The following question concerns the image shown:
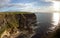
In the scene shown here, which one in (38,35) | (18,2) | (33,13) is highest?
(18,2)

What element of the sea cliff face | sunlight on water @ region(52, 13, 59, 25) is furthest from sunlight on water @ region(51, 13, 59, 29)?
the sea cliff face

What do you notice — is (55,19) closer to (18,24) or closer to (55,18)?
(55,18)

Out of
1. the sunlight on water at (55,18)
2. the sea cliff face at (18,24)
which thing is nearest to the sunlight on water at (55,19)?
the sunlight on water at (55,18)

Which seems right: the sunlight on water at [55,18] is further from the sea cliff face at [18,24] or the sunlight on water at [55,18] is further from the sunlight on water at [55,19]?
the sea cliff face at [18,24]

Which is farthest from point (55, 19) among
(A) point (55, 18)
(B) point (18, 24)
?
(B) point (18, 24)

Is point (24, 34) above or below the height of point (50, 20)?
below

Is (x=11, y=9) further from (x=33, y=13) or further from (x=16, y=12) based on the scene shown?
(x=33, y=13)

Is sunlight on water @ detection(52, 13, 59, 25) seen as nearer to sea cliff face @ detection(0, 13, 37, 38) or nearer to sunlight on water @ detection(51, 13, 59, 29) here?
sunlight on water @ detection(51, 13, 59, 29)

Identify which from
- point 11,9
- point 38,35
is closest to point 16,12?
point 11,9
